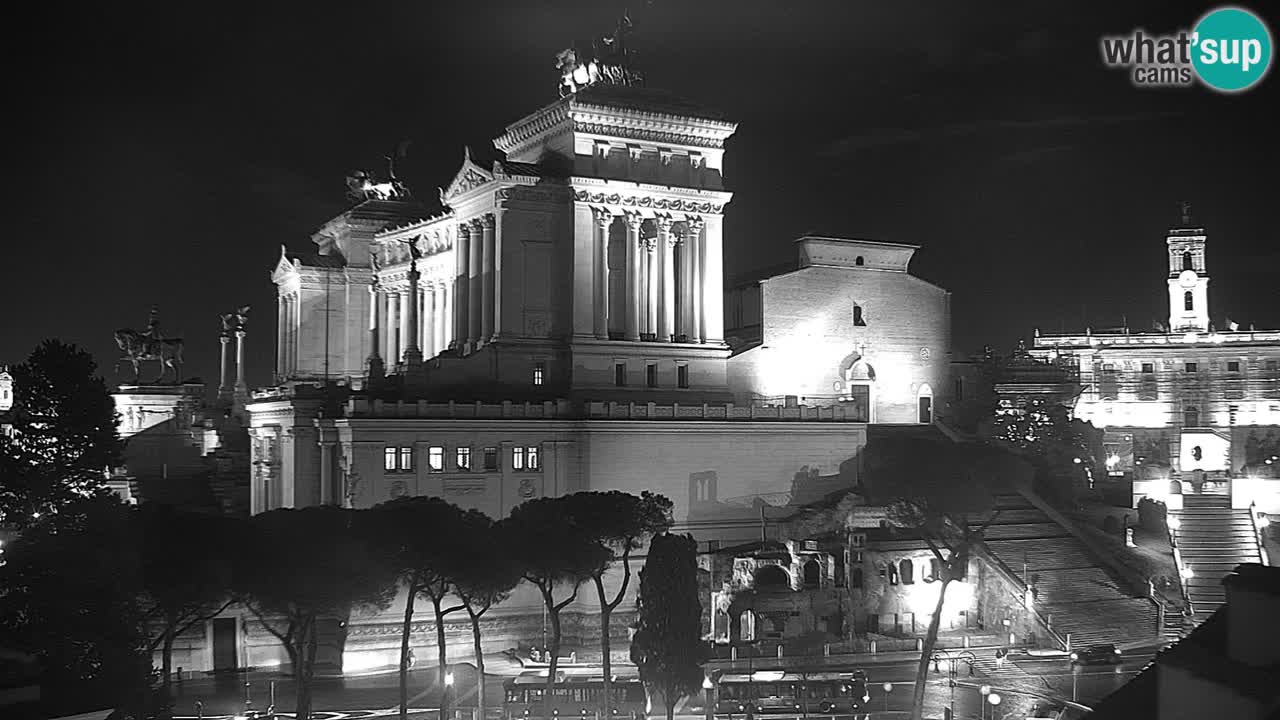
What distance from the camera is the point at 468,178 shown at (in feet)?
262

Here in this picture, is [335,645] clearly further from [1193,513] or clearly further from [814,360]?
[1193,513]

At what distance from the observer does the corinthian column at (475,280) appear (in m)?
80.7

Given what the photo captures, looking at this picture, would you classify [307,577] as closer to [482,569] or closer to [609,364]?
[482,569]

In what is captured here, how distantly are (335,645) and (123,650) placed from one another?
20.5 meters

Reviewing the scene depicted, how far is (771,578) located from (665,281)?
842 inches

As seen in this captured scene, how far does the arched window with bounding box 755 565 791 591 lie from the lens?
67.9m

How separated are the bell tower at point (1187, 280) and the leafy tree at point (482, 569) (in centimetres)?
8893

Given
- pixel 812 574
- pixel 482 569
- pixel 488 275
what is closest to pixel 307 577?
pixel 482 569

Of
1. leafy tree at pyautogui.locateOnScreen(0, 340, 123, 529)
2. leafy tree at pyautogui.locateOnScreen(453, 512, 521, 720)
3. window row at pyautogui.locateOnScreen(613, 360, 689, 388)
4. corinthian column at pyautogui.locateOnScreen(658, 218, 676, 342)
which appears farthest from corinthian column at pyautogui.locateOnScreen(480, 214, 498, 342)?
leafy tree at pyautogui.locateOnScreen(453, 512, 521, 720)

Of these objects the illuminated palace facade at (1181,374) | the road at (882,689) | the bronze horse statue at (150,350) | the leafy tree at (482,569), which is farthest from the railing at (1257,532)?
the bronze horse statue at (150,350)

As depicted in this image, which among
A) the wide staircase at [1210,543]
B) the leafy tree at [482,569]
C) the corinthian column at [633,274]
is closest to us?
the leafy tree at [482,569]

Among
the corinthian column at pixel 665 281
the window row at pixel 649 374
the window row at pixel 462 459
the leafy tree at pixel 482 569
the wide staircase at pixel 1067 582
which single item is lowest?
the wide staircase at pixel 1067 582

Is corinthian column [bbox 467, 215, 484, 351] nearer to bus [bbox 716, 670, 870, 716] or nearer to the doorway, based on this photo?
the doorway

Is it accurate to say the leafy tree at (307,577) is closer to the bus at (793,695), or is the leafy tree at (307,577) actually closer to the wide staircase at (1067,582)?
the bus at (793,695)
